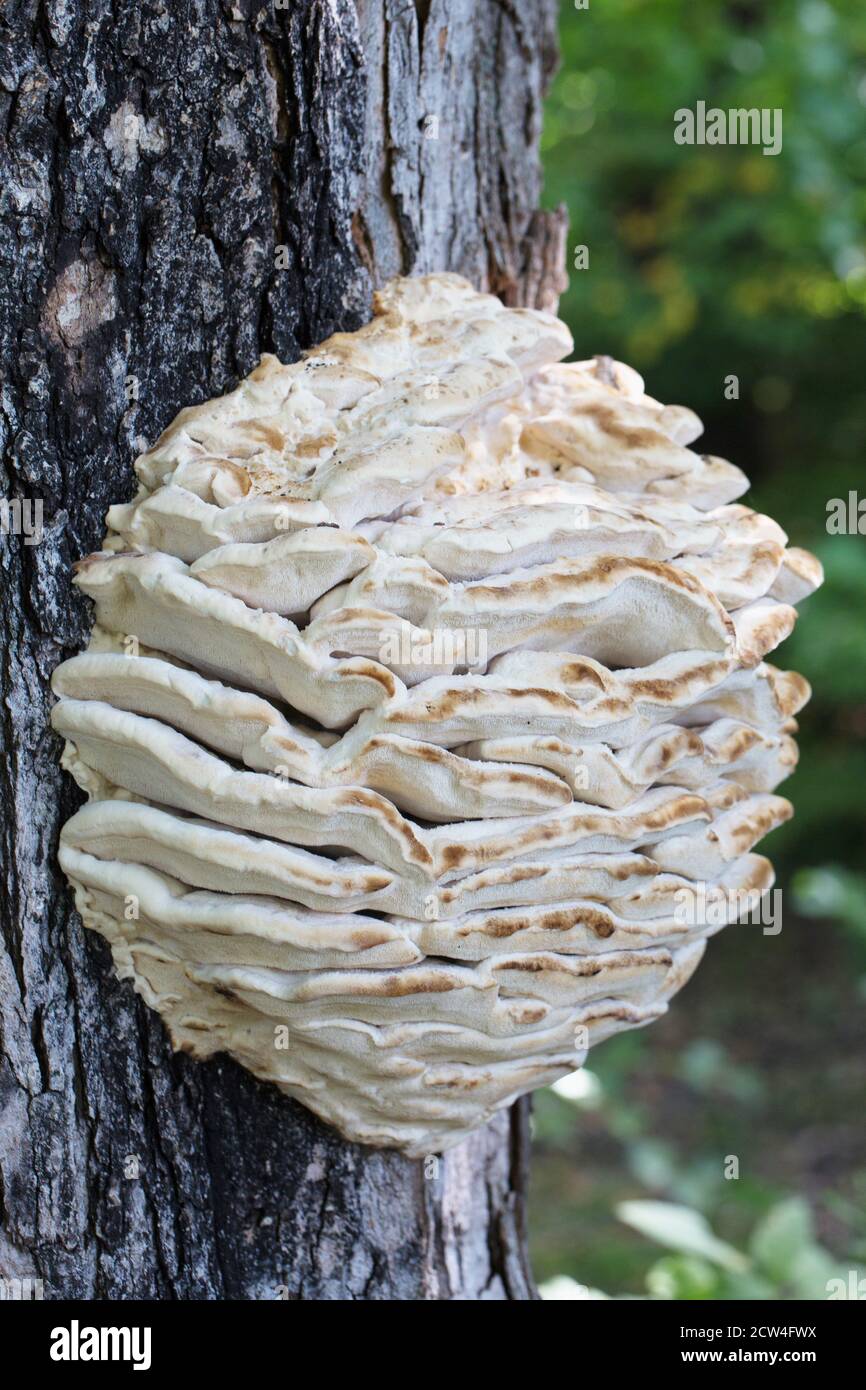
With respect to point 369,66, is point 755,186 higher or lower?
higher

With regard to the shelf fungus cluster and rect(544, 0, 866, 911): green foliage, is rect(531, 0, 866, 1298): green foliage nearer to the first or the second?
rect(544, 0, 866, 911): green foliage

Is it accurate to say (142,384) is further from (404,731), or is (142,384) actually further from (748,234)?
(748,234)

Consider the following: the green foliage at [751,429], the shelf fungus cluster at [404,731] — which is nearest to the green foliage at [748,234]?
the green foliage at [751,429]

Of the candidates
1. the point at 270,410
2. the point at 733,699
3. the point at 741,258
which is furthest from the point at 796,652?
the point at 270,410

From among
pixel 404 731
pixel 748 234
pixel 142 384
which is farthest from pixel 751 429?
pixel 404 731

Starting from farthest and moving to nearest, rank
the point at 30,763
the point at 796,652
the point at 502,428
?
the point at 796,652 → the point at 502,428 → the point at 30,763

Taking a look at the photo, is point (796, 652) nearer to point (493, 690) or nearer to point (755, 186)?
point (755, 186)
